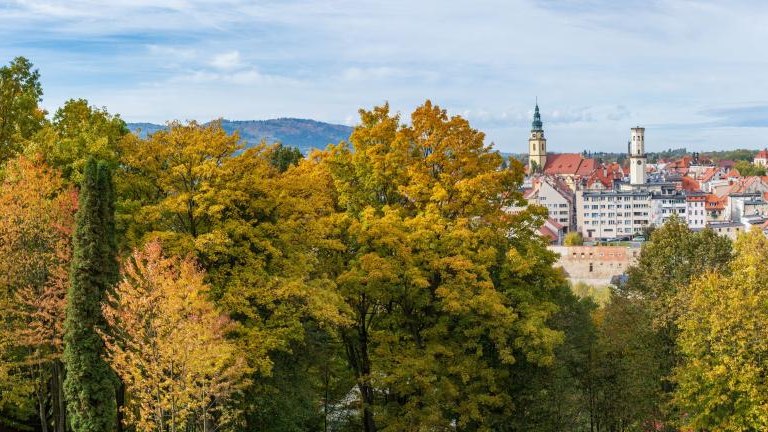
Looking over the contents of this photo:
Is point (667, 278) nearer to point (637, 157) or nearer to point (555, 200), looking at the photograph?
point (555, 200)

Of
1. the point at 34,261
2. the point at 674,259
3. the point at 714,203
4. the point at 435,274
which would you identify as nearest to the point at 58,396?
the point at 34,261

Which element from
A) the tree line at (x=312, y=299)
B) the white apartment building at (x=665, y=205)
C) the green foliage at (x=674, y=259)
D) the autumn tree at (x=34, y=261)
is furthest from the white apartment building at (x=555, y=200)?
the autumn tree at (x=34, y=261)

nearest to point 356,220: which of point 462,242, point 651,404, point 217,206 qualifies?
point 462,242

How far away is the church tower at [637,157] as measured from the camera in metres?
162

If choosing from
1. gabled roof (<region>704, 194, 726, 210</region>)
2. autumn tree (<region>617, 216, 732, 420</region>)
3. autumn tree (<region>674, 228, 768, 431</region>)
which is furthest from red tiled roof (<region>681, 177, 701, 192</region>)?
autumn tree (<region>674, 228, 768, 431</region>)

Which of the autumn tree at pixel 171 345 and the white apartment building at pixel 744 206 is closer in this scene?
the autumn tree at pixel 171 345

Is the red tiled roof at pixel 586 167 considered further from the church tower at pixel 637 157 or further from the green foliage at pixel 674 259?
the green foliage at pixel 674 259

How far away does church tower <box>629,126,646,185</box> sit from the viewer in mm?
162500

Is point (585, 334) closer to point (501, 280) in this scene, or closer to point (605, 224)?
point (501, 280)

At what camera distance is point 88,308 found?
22188 millimetres

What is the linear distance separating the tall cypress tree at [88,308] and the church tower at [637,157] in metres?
148

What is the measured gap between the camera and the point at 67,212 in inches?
959

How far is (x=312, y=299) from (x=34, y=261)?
7.64 meters

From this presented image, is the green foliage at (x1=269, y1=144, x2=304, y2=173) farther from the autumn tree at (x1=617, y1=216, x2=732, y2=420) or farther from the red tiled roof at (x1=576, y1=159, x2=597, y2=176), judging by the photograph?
the red tiled roof at (x1=576, y1=159, x2=597, y2=176)
